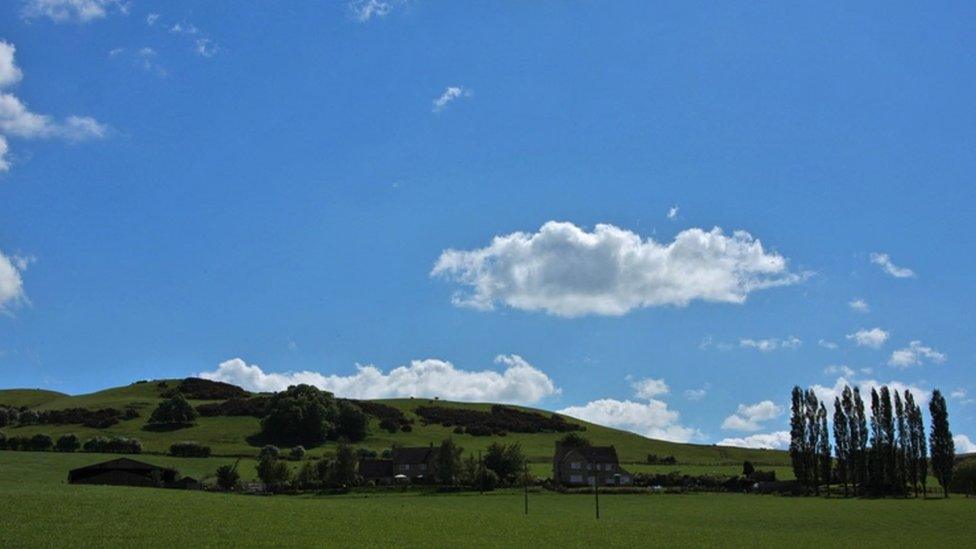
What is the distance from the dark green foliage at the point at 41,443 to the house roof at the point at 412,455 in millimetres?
54286

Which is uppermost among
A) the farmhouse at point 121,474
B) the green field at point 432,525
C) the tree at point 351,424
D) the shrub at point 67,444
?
the tree at point 351,424

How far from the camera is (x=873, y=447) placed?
391ft

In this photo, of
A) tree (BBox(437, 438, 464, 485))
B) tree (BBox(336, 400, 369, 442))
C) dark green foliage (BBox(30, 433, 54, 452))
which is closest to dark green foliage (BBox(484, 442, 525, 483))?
tree (BBox(437, 438, 464, 485))

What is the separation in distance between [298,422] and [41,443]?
1766 inches

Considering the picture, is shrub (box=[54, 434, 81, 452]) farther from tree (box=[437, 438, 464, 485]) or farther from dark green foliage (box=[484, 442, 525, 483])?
dark green foliage (box=[484, 442, 525, 483])

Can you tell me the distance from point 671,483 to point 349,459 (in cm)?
4608

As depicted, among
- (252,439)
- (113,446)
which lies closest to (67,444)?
(113,446)

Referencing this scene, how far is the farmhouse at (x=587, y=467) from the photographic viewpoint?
450 feet

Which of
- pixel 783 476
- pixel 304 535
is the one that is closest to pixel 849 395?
pixel 783 476

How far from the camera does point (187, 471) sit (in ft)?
387

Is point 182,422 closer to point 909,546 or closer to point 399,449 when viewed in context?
point 399,449

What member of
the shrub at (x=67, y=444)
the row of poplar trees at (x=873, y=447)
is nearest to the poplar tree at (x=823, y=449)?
the row of poplar trees at (x=873, y=447)

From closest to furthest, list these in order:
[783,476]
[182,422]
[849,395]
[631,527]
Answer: [631,527], [849,395], [783,476], [182,422]

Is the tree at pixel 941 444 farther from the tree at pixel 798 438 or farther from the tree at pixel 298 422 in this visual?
the tree at pixel 298 422
